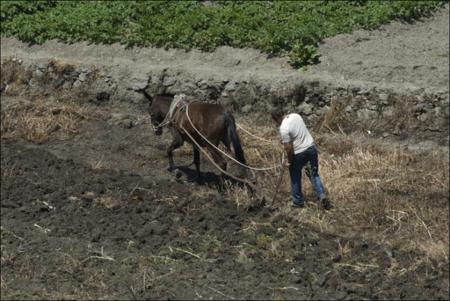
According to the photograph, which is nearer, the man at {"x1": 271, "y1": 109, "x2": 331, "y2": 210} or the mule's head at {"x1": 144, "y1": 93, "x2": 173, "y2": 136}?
the man at {"x1": 271, "y1": 109, "x2": 331, "y2": 210}

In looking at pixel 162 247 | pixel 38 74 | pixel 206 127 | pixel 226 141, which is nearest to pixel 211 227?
pixel 162 247

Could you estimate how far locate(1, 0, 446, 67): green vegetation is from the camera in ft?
60.6

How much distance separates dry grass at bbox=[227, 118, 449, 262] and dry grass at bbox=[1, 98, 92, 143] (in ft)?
14.1

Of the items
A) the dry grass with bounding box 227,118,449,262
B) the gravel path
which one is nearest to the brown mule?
the dry grass with bounding box 227,118,449,262

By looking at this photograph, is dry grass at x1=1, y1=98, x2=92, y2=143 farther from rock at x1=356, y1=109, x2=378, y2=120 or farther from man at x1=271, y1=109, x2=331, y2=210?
man at x1=271, y1=109, x2=331, y2=210

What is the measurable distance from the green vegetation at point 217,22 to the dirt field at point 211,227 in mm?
2479

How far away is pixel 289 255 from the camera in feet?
38.1

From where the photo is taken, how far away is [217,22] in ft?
64.1

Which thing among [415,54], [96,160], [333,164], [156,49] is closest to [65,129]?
[96,160]

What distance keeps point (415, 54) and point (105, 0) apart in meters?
8.32

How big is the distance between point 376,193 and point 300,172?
3.99 ft

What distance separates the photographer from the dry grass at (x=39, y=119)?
1762 centimetres

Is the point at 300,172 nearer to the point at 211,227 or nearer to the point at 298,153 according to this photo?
the point at 298,153

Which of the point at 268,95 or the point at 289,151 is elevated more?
the point at 289,151
